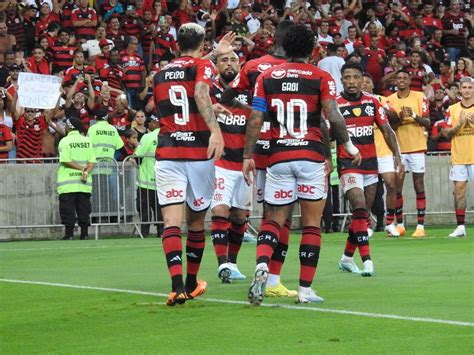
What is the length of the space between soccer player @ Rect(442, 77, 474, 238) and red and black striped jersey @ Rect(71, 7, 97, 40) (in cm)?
1033

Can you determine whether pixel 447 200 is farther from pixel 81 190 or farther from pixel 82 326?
pixel 82 326

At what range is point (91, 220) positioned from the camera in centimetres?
2355

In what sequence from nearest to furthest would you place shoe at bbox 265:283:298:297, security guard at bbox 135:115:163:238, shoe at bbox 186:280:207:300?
1. shoe at bbox 186:280:207:300
2. shoe at bbox 265:283:298:297
3. security guard at bbox 135:115:163:238

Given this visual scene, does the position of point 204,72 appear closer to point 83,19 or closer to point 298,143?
point 298,143

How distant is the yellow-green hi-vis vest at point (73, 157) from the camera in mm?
22797

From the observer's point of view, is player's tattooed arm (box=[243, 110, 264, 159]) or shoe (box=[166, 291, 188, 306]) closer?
shoe (box=[166, 291, 188, 306])

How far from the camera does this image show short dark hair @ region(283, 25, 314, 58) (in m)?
10.8

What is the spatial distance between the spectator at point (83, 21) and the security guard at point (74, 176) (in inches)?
228

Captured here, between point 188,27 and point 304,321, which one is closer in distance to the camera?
point 304,321

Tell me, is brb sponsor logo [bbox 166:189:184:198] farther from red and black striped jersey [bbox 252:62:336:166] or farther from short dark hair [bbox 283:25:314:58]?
short dark hair [bbox 283:25:314:58]

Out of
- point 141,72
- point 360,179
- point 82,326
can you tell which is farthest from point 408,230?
point 82,326

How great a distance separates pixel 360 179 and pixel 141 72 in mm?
14467

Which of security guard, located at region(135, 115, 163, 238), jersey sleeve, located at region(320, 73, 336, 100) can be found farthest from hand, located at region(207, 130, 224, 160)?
security guard, located at region(135, 115, 163, 238)

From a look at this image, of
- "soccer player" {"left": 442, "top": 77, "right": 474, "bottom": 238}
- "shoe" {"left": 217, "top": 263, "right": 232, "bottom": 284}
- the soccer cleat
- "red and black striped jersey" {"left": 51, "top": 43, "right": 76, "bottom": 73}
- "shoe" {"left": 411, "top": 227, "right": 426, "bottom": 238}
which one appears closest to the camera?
"shoe" {"left": 217, "top": 263, "right": 232, "bottom": 284}
